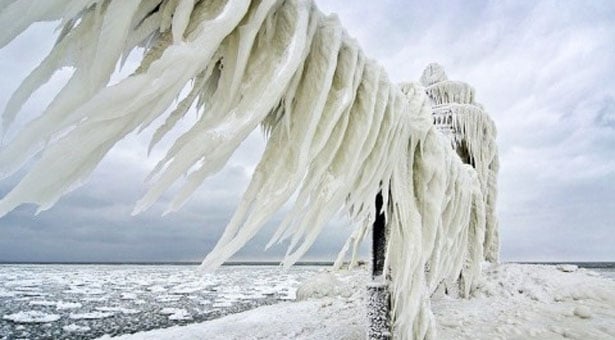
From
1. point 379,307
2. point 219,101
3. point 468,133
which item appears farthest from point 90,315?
point 468,133

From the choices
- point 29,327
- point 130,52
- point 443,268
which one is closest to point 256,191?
point 130,52

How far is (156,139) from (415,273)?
2357 mm

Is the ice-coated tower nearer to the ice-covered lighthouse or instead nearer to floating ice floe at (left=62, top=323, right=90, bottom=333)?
the ice-covered lighthouse

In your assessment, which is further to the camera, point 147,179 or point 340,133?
point 340,133

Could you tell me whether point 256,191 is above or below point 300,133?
below

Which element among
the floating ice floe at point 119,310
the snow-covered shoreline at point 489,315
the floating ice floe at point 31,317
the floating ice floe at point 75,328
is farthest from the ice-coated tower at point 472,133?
the floating ice floe at point 31,317

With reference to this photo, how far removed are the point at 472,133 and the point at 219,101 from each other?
9.60m

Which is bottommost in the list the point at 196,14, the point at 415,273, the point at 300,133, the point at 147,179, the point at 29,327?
the point at 29,327

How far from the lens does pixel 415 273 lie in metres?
2.93

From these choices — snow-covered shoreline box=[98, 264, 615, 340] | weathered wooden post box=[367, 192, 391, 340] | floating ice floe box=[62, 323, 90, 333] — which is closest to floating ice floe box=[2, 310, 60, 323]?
floating ice floe box=[62, 323, 90, 333]

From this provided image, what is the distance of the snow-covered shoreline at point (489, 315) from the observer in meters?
5.36

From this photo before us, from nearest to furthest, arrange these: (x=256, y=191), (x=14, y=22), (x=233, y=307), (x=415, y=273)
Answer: (x=14, y=22)
(x=256, y=191)
(x=415, y=273)
(x=233, y=307)

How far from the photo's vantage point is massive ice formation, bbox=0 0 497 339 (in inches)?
33.4

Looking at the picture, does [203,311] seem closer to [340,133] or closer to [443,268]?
[443,268]
